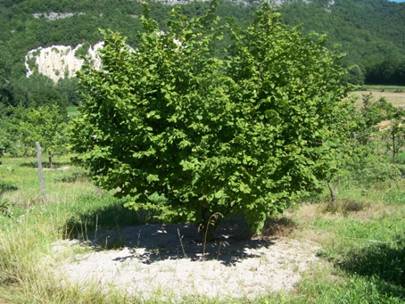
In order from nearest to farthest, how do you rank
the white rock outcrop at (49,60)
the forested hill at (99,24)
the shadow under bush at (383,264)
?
the shadow under bush at (383,264)
the forested hill at (99,24)
the white rock outcrop at (49,60)

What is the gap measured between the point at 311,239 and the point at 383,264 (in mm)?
1764

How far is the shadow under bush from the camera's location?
19.0ft

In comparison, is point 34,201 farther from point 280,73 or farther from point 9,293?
point 280,73

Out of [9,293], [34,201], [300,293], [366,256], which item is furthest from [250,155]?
[34,201]

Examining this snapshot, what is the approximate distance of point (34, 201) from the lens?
11359 mm

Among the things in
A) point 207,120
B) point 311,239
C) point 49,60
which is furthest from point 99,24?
point 207,120

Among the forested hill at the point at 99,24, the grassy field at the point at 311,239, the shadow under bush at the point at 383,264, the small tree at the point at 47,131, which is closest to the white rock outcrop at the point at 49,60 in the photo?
the forested hill at the point at 99,24

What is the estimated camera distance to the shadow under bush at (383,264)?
5.79m

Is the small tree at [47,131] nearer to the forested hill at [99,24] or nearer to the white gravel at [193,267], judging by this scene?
the white gravel at [193,267]

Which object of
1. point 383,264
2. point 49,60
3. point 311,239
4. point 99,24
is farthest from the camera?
point 49,60

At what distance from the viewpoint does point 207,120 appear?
21.8 feet

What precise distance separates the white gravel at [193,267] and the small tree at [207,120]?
2.03ft

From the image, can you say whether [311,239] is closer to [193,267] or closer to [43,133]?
[193,267]

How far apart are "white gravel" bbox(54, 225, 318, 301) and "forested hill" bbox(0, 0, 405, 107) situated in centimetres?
6964
